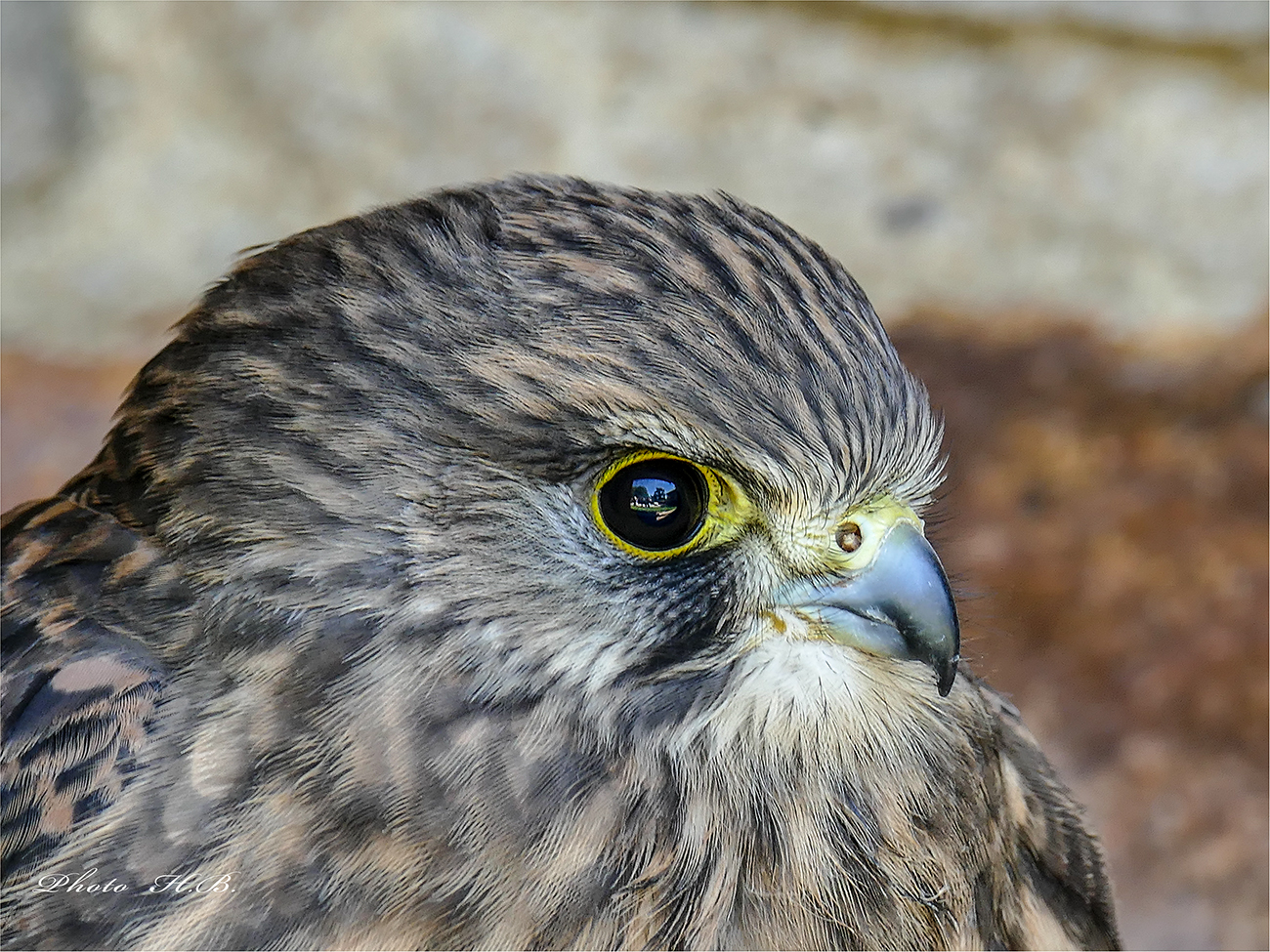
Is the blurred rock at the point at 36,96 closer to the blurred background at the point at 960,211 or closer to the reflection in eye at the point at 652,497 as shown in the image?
the blurred background at the point at 960,211

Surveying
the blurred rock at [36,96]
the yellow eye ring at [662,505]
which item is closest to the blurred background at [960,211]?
the blurred rock at [36,96]

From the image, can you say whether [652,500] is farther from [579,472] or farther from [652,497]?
[579,472]

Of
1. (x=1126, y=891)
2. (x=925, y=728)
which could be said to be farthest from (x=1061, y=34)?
(x=925, y=728)

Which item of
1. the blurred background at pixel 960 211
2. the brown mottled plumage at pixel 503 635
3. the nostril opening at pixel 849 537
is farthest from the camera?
Answer: the blurred background at pixel 960 211

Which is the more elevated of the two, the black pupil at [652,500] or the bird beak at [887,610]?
the black pupil at [652,500]

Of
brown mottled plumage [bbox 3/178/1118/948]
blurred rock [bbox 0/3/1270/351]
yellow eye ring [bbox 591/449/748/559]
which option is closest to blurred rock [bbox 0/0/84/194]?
blurred rock [bbox 0/3/1270/351]
